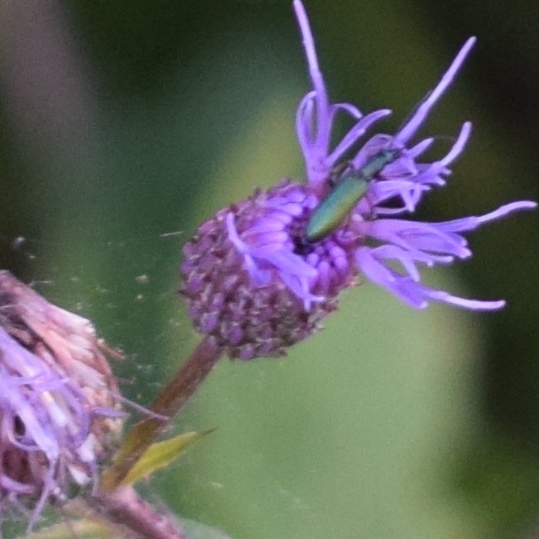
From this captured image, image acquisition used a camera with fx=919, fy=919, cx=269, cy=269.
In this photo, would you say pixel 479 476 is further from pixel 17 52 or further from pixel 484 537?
pixel 17 52

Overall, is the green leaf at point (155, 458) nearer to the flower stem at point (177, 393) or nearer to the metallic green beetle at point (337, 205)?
the flower stem at point (177, 393)

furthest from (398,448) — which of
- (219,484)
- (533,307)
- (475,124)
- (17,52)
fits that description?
(17,52)

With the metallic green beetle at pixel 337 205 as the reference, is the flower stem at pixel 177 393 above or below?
below

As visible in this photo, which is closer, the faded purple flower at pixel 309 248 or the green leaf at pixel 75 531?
the faded purple flower at pixel 309 248

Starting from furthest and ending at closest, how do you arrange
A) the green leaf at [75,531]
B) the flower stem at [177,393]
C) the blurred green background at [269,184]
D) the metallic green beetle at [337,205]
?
the blurred green background at [269,184] → the green leaf at [75,531] → the flower stem at [177,393] → the metallic green beetle at [337,205]

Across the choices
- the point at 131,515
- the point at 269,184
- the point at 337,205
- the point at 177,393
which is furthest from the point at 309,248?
the point at 269,184

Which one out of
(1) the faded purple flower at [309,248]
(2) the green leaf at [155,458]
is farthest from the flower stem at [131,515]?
(1) the faded purple flower at [309,248]

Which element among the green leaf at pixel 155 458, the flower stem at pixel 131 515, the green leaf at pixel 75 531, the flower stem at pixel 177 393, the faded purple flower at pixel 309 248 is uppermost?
the faded purple flower at pixel 309 248

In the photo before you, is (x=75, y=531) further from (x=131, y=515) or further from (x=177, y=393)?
(x=177, y=393)
